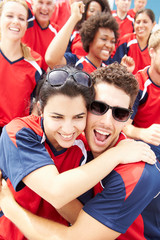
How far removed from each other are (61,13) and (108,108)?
11.8ft

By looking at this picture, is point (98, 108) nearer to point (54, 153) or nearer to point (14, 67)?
point (54, 153)

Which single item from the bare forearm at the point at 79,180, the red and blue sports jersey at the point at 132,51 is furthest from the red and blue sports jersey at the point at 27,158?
the red and blue sports jersey at the point at 132,51

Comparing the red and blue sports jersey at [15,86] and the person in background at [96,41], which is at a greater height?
the person in background at [96,41]

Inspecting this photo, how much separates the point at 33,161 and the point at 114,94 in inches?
23.6

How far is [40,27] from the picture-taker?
→ 354cm

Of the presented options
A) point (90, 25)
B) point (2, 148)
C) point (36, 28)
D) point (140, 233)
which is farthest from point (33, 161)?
point (36, 28)

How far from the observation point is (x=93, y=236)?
1295 millimetres

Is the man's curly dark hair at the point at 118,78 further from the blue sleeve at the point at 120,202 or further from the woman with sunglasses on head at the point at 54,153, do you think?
the blue sleeve at the point at 120,202

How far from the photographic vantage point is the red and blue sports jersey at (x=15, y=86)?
2514 mm

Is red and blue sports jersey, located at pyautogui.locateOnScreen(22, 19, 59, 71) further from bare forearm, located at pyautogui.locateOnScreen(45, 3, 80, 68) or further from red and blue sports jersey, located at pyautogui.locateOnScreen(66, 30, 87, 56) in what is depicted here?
bare forearm, located at pyautogui.locateOnScreen(45, 3, 80, 68)

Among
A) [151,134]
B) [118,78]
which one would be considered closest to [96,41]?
[151,134]

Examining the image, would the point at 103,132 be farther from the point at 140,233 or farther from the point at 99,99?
the point at 140,233

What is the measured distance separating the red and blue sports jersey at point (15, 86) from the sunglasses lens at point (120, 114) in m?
1.26

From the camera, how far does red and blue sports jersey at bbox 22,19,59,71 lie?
3.48 m
